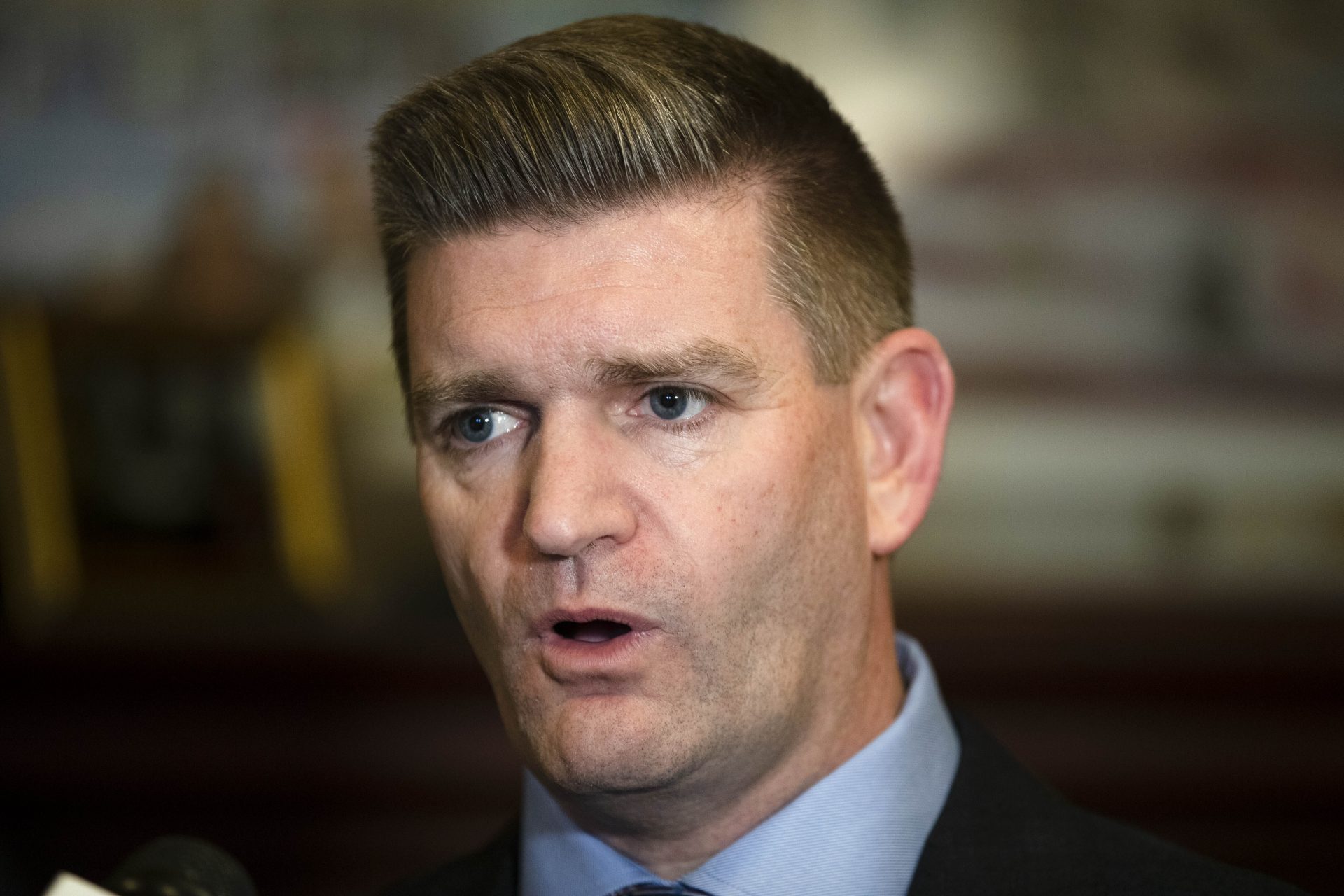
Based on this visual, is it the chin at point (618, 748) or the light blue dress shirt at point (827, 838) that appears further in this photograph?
the light blue dress shirt at point (827, 838)

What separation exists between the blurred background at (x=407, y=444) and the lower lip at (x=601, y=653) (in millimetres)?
2658

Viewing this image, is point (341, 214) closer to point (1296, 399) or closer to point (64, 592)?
point (64, 592)

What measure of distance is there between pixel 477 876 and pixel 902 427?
844mm

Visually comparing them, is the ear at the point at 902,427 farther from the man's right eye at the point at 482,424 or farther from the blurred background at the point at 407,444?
the blurred background at the point at 407,444

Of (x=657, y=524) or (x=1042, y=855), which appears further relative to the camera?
(x=1042, y=855)

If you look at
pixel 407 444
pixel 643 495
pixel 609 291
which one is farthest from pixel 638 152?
pixel 407 444

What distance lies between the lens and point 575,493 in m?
1.57

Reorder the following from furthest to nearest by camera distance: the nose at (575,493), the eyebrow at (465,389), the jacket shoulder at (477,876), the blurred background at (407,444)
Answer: the blurred background at (407,444), the jacket shoulder at (477,876), the eyebrow at (465,389), the nose at (575,493)

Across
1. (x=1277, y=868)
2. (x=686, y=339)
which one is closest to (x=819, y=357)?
(x=686, y=339)

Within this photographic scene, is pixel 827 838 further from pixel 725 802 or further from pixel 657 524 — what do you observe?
pixel 657 524

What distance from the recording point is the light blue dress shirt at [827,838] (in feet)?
5.55

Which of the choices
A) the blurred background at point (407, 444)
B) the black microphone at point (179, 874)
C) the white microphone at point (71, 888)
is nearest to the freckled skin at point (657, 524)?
the black microphone at point (179, 874)

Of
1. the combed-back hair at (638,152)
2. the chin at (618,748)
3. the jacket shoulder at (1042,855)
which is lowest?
the jacket shoulder at (1042,855)

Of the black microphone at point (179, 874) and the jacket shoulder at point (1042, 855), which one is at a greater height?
the black microphone at point (179, 874)
